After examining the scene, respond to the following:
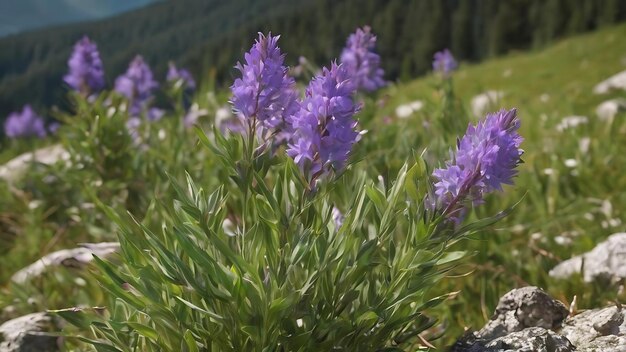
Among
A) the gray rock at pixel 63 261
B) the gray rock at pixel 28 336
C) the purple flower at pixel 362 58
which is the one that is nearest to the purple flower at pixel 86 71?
the gray rock at pixel 63 261

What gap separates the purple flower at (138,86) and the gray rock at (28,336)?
10.7 feet

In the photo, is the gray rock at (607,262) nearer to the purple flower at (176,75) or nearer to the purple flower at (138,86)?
the purple flower at (176,75)

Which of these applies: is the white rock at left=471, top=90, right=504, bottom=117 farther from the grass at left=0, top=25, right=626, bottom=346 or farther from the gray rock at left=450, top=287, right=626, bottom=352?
the gray rock at left=450, top=287, right=626, bottom=352

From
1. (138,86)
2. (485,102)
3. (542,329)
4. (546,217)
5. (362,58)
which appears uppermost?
(362,58)

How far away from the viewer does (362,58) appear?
448 centimetres

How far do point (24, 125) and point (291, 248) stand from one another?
31.4 ft

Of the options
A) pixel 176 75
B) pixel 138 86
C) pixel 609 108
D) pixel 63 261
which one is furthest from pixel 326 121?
pixel 609 108

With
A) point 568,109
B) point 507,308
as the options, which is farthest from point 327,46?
point 507,308

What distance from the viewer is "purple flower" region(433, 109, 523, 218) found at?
2000 mm

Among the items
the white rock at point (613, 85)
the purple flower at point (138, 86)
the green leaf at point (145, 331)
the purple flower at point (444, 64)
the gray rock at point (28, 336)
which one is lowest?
the white rock at point (613, 85)

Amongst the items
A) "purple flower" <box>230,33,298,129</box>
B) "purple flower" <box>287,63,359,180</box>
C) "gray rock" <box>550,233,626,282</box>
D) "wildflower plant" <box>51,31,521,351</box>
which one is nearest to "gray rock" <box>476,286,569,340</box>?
"wildflower plant" <box>51,31,521,351</box>

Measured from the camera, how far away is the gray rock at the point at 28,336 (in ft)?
9.97

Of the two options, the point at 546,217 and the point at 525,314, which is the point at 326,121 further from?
the point at 546,217

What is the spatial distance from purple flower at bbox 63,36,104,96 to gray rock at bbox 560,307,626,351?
13.0 feet
